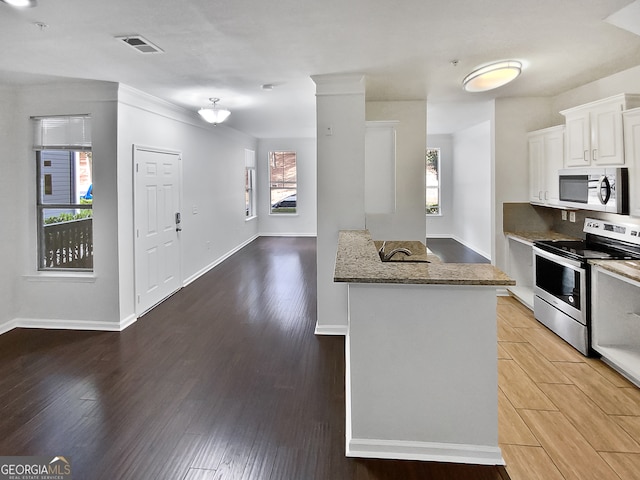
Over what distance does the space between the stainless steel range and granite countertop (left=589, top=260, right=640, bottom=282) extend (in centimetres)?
11

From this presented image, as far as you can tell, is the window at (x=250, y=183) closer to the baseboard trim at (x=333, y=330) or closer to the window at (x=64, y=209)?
the window at (x=64, y=209)

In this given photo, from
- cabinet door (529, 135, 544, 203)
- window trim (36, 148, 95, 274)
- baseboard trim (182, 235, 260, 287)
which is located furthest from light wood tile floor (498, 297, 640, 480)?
baseboard trim (182, 235, 260, 287)

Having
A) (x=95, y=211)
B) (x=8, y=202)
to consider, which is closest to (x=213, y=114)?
(x=95, y=211)

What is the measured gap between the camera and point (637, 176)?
3.40 meters

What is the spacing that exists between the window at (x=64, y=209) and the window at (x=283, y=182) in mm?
6993

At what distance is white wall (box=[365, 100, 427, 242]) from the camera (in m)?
5.33

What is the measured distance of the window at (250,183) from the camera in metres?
10.1

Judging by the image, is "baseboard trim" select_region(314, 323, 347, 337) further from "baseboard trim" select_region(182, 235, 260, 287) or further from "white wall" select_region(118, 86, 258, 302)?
"baseboard trim" select_region(182, 235, 260, 287)

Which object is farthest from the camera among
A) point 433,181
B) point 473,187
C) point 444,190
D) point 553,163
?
point 433,181

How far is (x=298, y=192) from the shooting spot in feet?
37.4

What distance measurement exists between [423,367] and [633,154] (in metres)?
2.73

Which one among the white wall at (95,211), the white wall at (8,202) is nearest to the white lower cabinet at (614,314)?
the white wall at (95,211)

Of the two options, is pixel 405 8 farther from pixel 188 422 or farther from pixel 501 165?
pixel 501 165

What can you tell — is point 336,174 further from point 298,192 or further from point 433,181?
point 298,192
